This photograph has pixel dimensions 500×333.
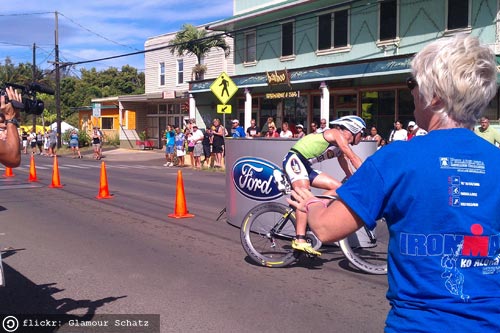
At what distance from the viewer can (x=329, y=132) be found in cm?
622

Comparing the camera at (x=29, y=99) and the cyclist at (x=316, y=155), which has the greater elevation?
the camera at (x=29, y=99)

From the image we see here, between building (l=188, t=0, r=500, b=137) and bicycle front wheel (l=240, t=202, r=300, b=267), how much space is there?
12371 mm

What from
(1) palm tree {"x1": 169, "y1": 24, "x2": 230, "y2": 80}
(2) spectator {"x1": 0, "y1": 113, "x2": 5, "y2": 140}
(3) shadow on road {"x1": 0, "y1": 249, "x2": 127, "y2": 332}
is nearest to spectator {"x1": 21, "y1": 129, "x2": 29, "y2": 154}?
(1) palm tree {"x1": 169, "y1": 24, "x2": 230, "y2": 80}

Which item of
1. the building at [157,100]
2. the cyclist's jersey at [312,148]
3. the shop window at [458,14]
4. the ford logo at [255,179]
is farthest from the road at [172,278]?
the building at [157,100]

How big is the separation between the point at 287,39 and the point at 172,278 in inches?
835

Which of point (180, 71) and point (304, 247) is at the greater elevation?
point (180, 71)

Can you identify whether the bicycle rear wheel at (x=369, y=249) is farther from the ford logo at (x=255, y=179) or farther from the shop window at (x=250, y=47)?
the shop window at (x=250, y=47)

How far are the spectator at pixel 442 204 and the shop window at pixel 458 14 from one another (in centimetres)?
1824

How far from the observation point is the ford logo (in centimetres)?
785

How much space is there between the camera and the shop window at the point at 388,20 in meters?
21.0

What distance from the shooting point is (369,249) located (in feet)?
23.0

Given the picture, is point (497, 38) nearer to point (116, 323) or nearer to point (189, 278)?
point (189, 278)

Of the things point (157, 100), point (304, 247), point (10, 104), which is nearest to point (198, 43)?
point (157, 100)

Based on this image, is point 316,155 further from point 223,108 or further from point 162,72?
point 162,72
